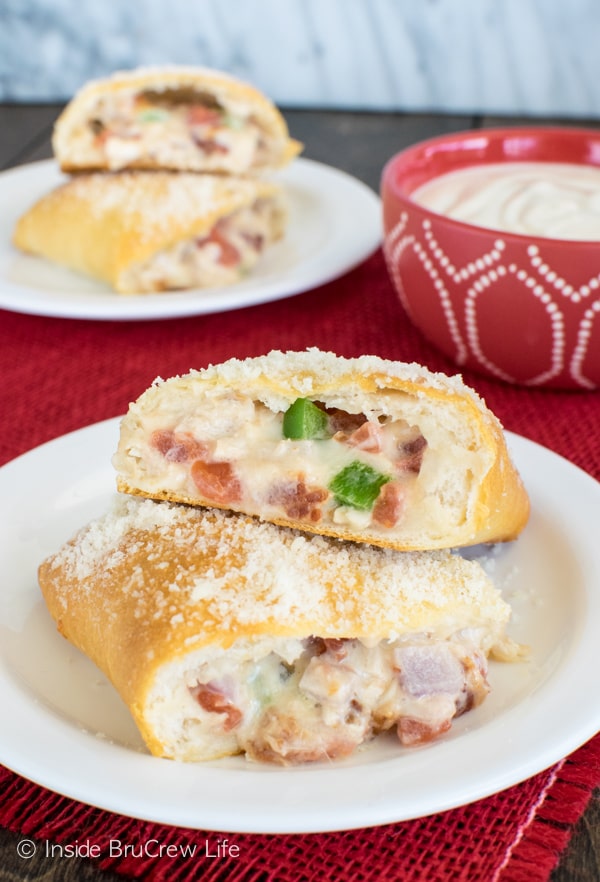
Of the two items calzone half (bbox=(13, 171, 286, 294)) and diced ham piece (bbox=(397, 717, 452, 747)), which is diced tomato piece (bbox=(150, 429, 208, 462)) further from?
calzone half (bbox=(13, 171, 286, 294))

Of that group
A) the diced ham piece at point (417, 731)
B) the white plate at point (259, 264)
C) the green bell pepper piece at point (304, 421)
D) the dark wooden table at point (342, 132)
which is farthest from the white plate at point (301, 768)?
the dark wooden table at point (342, 132)

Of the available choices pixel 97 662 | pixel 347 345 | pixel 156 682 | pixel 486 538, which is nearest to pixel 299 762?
pixel 156 682

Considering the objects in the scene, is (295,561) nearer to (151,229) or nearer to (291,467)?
(291,467)

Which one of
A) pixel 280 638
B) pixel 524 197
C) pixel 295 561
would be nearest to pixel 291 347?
pixel 524 197

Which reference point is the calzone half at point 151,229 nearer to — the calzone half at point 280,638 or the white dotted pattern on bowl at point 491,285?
the white dotted pattern on bowl at point 491,285

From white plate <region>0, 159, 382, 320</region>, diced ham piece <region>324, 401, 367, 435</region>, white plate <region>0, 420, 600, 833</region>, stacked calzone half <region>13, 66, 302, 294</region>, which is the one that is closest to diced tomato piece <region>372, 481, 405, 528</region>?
diced ham piece <region>324, 401, 367, 435</region>

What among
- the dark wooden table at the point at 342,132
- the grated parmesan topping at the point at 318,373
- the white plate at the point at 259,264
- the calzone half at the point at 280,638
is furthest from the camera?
the dark wooden table at the point at 342,132
